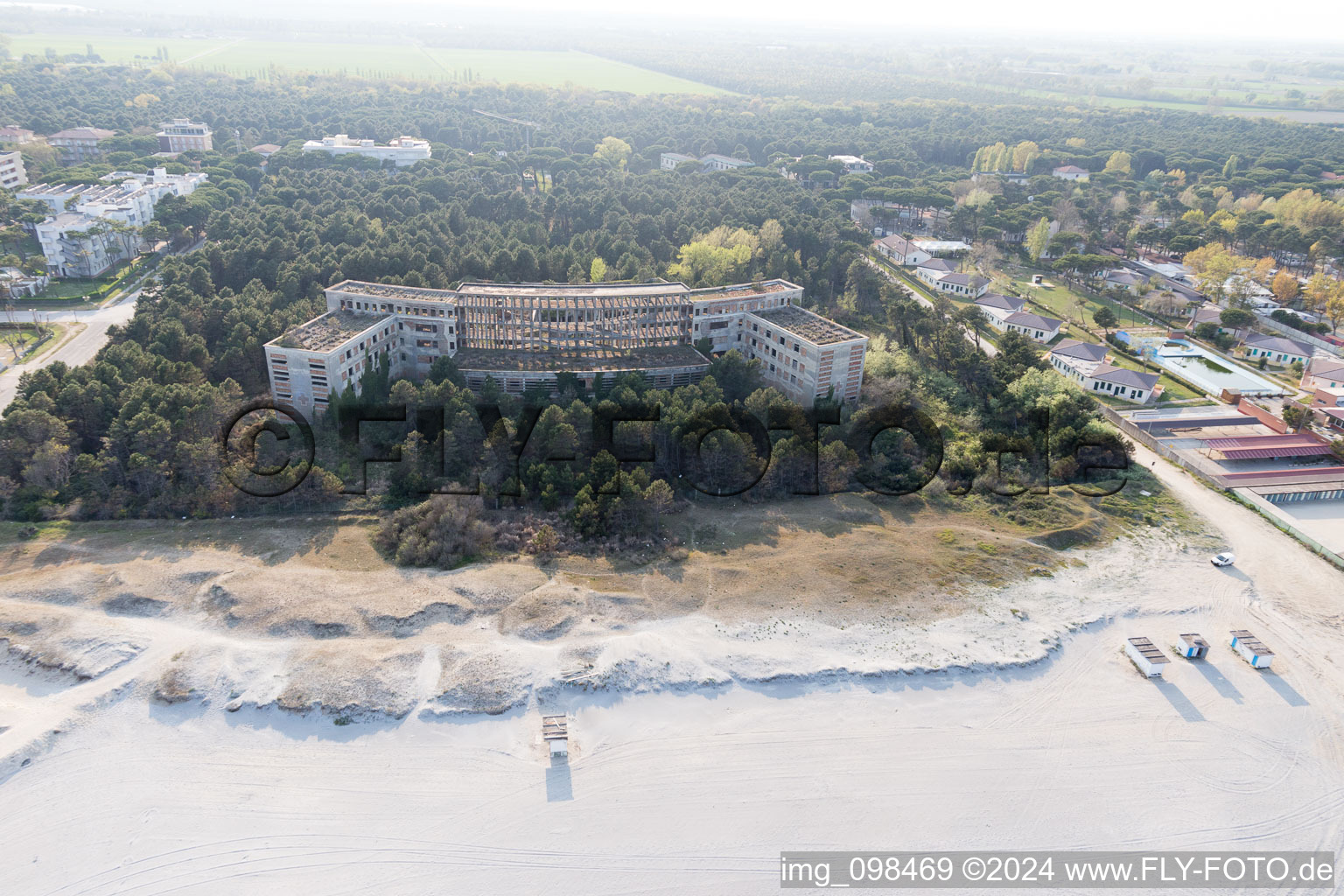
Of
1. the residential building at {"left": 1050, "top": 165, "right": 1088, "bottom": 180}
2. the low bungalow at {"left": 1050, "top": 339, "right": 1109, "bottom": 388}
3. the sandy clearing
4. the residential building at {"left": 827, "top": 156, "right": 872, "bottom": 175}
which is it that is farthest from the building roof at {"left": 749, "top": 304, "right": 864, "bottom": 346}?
the residential building at {"left": 1050, "top": 165, "right": 1088, "bottom": 180}

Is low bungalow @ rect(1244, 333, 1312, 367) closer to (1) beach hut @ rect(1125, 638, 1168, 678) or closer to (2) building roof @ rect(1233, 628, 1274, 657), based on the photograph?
(2) building roof @ rect(1233, 628, 1274, 657)

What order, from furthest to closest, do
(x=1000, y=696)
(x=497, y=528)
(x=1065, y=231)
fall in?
Answer: 1. (x=1065, y=231)
2. (x=497, y=528)
3. (x=1000, y=696)

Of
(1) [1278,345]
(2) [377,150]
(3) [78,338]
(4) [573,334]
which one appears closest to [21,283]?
(3) [78,338]

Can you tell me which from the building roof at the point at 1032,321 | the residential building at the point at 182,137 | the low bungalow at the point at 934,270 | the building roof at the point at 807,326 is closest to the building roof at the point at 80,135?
the residential building at the point at 182,137

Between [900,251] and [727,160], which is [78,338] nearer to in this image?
[900,251]

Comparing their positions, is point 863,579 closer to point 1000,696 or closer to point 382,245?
point 1000,696

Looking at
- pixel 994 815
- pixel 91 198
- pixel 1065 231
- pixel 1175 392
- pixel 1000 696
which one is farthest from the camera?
pixel 1065 231

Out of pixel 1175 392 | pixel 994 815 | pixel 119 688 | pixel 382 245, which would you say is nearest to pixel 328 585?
pixel 119 688
